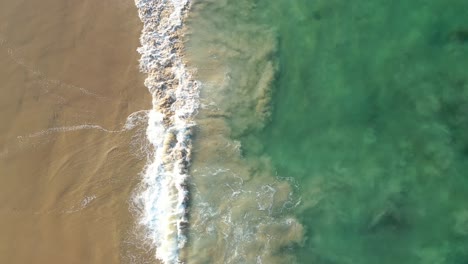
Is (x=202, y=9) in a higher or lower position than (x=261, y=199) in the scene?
higher

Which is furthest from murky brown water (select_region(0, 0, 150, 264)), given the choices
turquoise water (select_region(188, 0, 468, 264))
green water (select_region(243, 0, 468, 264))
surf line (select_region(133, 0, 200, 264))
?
green water (select_region(243, 0, 468, 264))

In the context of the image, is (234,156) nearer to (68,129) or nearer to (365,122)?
(365,122)

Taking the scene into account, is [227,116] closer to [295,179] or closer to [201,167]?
[201,167]

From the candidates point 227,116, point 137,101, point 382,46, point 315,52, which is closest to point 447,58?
point 382,46

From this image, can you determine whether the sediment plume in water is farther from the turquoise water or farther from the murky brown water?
the murky brown water

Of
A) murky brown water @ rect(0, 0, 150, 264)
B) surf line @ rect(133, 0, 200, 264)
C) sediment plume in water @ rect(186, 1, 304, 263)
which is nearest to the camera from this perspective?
sediment plume in water @ rect(186, 1, 304, 263)

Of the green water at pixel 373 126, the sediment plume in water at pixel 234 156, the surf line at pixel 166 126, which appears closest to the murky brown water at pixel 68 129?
the surf line at pixel 166 126

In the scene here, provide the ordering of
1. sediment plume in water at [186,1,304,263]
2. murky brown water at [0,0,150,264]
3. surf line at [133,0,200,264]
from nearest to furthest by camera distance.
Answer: sediment plume in water at [186,1,304,263] < murky brown water at [0,0,150,264] < surf line at [133,0,200,264]
